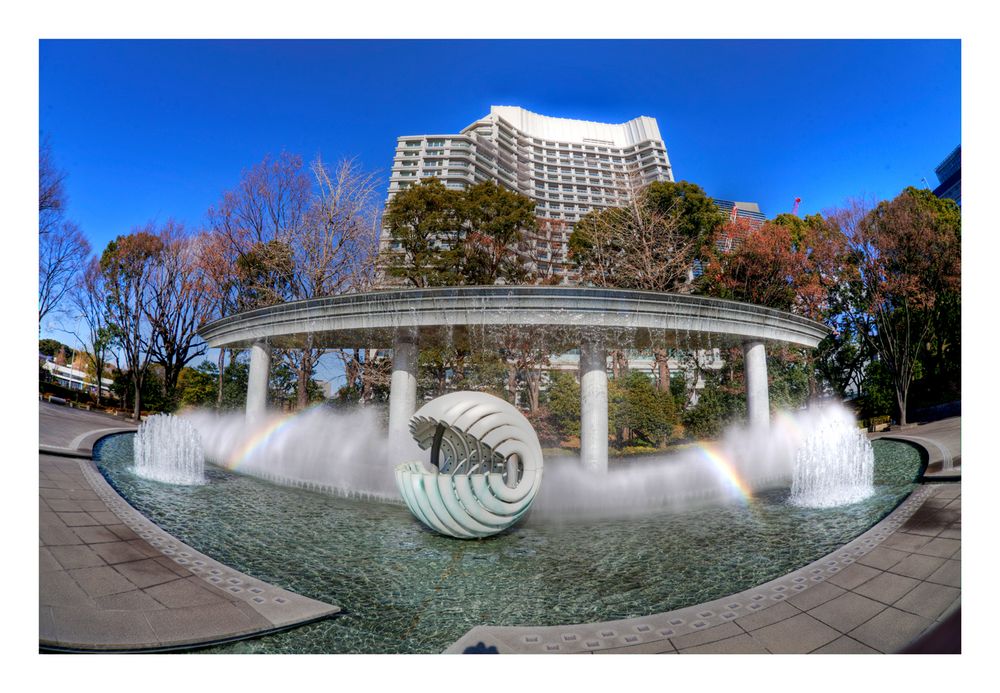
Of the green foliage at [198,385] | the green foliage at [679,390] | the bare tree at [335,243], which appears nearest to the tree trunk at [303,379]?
the bare tree at [335,243]

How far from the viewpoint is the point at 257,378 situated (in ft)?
31.3

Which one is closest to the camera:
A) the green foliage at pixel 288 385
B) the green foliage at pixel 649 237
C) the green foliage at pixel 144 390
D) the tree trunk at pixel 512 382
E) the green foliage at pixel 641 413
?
the green foliage at pixel 144 390

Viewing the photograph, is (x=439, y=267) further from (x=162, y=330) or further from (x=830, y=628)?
(x=830, y=628)

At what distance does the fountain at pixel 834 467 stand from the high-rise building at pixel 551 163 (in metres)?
6.20

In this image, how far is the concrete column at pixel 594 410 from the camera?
7391 millimetres

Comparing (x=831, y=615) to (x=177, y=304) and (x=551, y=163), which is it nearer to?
(x=177, y=304)

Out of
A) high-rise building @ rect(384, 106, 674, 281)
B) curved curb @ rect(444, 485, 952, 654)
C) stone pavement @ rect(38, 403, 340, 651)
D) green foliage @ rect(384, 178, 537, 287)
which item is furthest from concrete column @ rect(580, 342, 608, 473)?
green foliage @ rect(384, 178, 537, 287)

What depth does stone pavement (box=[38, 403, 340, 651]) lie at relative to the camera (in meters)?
3.11

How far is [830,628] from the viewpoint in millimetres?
3258

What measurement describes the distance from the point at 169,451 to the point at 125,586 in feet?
15.1

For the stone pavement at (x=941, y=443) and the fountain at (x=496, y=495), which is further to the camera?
the stone pavement at (x=941, y=443)

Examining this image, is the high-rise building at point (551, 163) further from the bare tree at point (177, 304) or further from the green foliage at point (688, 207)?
the bare tree at point (177, 304)

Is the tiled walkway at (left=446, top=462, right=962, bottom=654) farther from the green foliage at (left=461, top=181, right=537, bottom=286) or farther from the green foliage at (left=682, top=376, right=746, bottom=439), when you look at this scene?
the green foliage at (left=461, top=181, right=537, bottom=286)

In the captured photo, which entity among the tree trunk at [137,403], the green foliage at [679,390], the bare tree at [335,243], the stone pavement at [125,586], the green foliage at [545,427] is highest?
the bare tree at [335,243]
